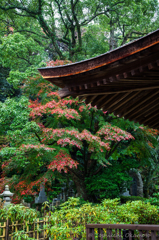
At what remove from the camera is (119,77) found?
219 cm

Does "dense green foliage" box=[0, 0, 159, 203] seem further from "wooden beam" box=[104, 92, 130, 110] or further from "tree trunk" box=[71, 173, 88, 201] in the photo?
"wooden beam" box=[104, 92, 130, 110]

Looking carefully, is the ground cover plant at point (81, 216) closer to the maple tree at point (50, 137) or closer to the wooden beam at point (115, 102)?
the wooden beam at point (115, 102)

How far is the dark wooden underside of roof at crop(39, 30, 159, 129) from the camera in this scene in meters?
1.92

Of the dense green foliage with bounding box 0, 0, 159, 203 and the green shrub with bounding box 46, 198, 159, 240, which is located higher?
the dense green foliage with bounding box 0, 0, 159, 203

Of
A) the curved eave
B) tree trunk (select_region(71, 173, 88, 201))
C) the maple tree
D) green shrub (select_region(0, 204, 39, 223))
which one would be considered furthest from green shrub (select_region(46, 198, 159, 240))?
tree trunk (select_region(71, 173, 88, 201))

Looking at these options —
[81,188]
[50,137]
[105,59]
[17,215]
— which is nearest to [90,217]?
[17,215]

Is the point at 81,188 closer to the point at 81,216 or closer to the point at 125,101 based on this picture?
the point at 81,216

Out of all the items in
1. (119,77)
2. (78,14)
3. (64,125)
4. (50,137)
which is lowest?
(119,77)

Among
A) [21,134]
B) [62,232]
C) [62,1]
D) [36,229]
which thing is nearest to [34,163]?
[21,134]

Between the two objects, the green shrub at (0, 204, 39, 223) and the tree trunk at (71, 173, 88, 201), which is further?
the tree trunk at (71, 173, 88, 201)

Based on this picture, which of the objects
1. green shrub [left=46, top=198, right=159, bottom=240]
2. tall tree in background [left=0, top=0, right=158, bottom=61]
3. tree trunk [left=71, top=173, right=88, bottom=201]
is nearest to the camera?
green shrub [left=46, top=198, right=159, bottom=240]

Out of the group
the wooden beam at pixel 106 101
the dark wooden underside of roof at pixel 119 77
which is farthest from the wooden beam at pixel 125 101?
the wooden beam at pixel 106 101

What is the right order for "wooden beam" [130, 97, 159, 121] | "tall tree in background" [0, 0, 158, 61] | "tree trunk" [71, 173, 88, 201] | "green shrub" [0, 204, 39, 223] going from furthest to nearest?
"tall tree in background" [0, 0, 158, 61]
"tree trunk" [71, 173, 88, 201]
"green shrub" [0, 204, 39, 223]
"wooden beam" [130, 97, 159, 121]

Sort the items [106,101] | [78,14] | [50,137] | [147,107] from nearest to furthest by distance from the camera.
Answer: [106,101] → [147,107] → [50,137] → [78,14]
